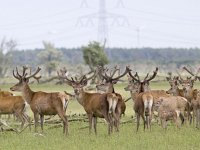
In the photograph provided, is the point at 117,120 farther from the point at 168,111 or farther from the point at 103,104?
the point at 168,111

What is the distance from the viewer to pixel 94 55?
67.5 metres

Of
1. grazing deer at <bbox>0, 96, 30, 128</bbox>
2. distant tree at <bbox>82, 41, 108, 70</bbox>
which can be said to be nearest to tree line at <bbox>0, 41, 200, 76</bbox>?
distant tree at <bbox>82, 41, 108, 70</bbox>

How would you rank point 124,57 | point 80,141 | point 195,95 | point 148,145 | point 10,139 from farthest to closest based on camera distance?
1. point 124,57
2. point 195,95
3. point 10,139
4. point 80,141
5. point 148,145

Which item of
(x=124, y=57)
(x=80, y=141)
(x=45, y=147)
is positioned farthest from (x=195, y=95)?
(x=124, y=57)

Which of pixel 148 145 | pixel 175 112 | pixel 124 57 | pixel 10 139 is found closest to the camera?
pixel 148 145

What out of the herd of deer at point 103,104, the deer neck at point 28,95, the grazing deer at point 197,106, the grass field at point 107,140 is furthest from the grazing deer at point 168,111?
the deer neck at point 28,95

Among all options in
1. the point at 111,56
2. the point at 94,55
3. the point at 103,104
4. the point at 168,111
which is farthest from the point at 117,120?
the point at 111,56

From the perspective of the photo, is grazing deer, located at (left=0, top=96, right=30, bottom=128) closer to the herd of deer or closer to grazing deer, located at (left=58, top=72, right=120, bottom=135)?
the herd of deer

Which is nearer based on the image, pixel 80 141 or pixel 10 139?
pixel 80 141

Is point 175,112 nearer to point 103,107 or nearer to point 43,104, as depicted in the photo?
point 103,107

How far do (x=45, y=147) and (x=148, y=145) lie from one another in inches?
92.9

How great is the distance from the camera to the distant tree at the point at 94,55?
219 ft

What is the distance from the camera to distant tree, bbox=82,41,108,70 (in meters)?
66.9

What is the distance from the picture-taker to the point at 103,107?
686 inches
